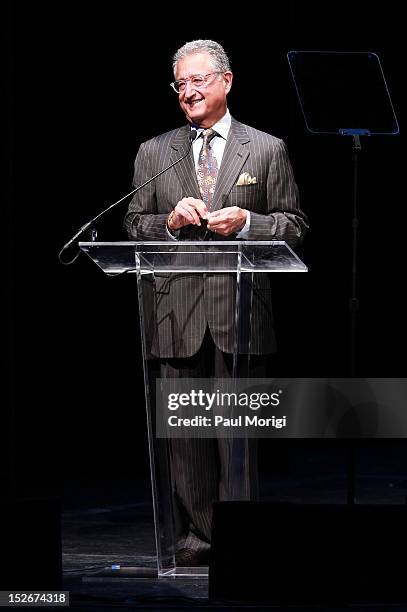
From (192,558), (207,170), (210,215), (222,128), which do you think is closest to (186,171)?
(207,170)

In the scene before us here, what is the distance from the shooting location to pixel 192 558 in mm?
3426

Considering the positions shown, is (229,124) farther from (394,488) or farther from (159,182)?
(394,488)

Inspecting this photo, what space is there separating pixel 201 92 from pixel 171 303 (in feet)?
2.02

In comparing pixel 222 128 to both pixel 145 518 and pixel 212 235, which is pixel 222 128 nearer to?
pixel 212 235

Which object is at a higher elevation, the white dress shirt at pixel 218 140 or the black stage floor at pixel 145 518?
the white dress shirt at pixel 218 140

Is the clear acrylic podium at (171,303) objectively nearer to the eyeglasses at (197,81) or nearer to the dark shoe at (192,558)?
the dark shoe at (192,558)

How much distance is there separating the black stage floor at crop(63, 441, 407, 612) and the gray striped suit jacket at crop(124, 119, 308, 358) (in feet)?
2.19

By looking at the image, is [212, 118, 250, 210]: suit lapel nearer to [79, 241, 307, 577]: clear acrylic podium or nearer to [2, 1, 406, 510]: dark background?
[79, 241, 307, 577]: clear acrylic podium

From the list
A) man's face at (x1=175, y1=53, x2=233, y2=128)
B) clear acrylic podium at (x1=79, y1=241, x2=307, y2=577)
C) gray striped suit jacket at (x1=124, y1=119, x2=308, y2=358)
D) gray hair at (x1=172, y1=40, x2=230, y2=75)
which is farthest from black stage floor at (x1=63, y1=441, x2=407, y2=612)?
gray hair at (x1=172, y1=40, x2=230, y2=75)

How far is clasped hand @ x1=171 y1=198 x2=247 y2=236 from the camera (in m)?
3.28

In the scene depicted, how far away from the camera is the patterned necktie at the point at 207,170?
11.6ft

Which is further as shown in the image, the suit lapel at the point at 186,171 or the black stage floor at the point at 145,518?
the suit lapel at the point at 186,171

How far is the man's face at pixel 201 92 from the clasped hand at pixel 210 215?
343mm

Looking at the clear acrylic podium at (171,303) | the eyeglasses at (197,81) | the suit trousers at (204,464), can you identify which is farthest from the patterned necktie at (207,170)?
the suit trousers at (204,464)
